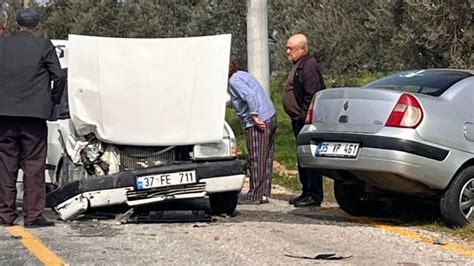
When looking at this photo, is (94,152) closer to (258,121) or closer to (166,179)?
(166,179)

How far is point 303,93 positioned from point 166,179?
2270 mm

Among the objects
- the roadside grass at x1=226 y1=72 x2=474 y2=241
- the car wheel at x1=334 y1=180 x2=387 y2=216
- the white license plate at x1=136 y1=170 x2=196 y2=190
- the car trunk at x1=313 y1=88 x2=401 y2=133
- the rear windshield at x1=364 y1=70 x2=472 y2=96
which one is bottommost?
the roadside grass at x1=226 y1=72 x2=474 y2=241

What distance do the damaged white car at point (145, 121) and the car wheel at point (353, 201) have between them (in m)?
1.19

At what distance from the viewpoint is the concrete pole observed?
49.4 feet

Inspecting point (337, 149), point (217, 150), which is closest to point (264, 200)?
point (217, 150)

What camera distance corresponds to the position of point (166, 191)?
29.5 ft

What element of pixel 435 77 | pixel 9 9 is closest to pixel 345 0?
pixel 435 77

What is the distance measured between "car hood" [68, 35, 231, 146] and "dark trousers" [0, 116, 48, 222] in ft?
1.47

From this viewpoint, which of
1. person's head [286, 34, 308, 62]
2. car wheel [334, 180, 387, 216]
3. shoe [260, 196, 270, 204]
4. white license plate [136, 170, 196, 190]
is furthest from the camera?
shoe [260, 196, 270, 204]

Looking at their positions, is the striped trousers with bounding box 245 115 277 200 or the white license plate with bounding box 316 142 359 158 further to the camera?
the striped trousers with bounding box 245 115 277 200

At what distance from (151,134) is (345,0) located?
13.9m

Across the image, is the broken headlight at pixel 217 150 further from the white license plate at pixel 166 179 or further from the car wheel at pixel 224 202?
the car wheel at pixel 224 202

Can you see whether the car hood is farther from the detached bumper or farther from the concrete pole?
the concrete pole

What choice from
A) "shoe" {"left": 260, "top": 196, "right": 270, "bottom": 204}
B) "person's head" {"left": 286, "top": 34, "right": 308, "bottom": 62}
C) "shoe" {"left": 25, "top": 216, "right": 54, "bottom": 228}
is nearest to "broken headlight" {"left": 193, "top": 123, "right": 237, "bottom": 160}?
"shoe" {"left": 25, "top": 216, "right": 54, "bottom": 228}
